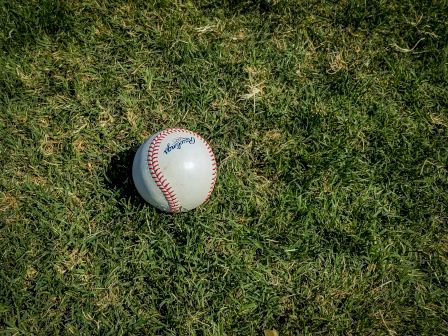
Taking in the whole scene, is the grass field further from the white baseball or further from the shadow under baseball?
the white baseball

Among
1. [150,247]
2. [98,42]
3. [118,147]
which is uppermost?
[98,42]

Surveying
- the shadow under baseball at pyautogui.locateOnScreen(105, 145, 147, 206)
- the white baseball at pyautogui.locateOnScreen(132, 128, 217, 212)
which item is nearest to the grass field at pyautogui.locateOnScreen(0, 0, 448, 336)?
the shadow under baseball at pyautogui.locateOnScreen(105, 145, 147, 206)

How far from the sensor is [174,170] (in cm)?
288

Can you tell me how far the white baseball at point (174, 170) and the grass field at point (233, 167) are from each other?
0.99 feet

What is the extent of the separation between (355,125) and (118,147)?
1897mm

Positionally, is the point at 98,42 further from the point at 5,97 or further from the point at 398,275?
the point at 398,275

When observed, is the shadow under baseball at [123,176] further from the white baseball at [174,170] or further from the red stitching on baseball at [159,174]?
the red stitching on baseball at [159,174]

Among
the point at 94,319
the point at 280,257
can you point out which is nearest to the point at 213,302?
the point at 280,257

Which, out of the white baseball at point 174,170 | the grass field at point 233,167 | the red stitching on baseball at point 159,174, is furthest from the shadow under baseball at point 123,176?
the red stitching on baseball at point 159,174

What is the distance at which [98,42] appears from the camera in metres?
3.92

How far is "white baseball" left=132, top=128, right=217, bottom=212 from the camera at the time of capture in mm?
2889

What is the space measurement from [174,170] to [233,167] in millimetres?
710

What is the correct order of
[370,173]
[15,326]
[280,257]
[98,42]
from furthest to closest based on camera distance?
[98,42] → [370,173] → [280,257] → [15,326]

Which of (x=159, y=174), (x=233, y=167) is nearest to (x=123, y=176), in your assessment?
(x=159, y=174)
